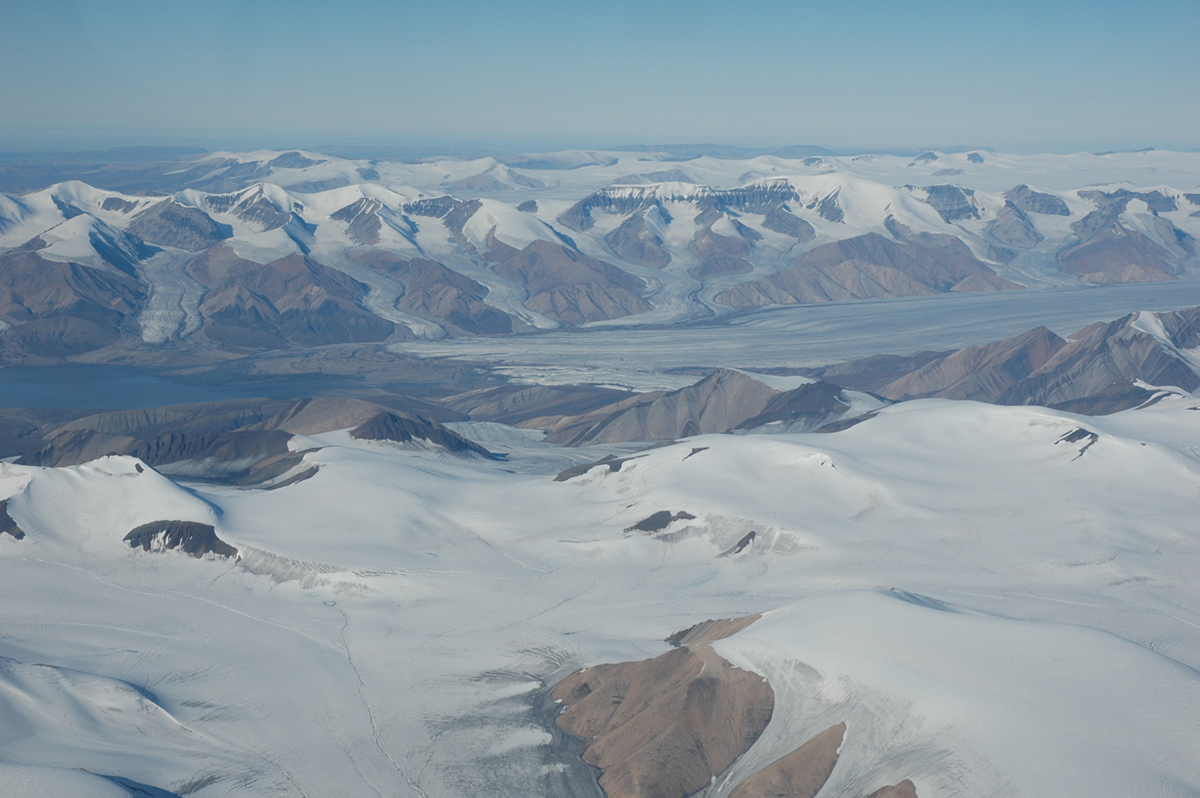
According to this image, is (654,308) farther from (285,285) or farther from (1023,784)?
(1023,784)

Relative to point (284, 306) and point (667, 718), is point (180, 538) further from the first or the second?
point (284, 306)

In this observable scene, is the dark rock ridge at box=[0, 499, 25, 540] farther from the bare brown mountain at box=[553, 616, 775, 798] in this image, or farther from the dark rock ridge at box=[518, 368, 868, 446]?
the dark rock ridge at box=[518, 368, 868, 446]

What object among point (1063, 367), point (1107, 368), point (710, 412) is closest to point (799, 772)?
point (710, 412)

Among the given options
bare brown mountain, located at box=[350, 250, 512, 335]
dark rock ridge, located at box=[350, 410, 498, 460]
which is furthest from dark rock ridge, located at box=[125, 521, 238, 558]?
bare brown mountain, located at box=[350, 250, 512, 335]

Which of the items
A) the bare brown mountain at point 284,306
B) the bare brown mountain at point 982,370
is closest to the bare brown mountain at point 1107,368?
the bare brown mountain at point 982,370

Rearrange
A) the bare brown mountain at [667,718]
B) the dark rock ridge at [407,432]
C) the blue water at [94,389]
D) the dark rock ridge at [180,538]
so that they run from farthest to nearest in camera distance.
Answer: the blue water at [94,389] → the dark rock ridge at [407,432] → the dark rock ridge at [180,538] → the bare brown mountain at [667,718]

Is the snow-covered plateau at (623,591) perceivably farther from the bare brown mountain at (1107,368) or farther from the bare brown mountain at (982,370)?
the bare brown mountain at (982,370)
